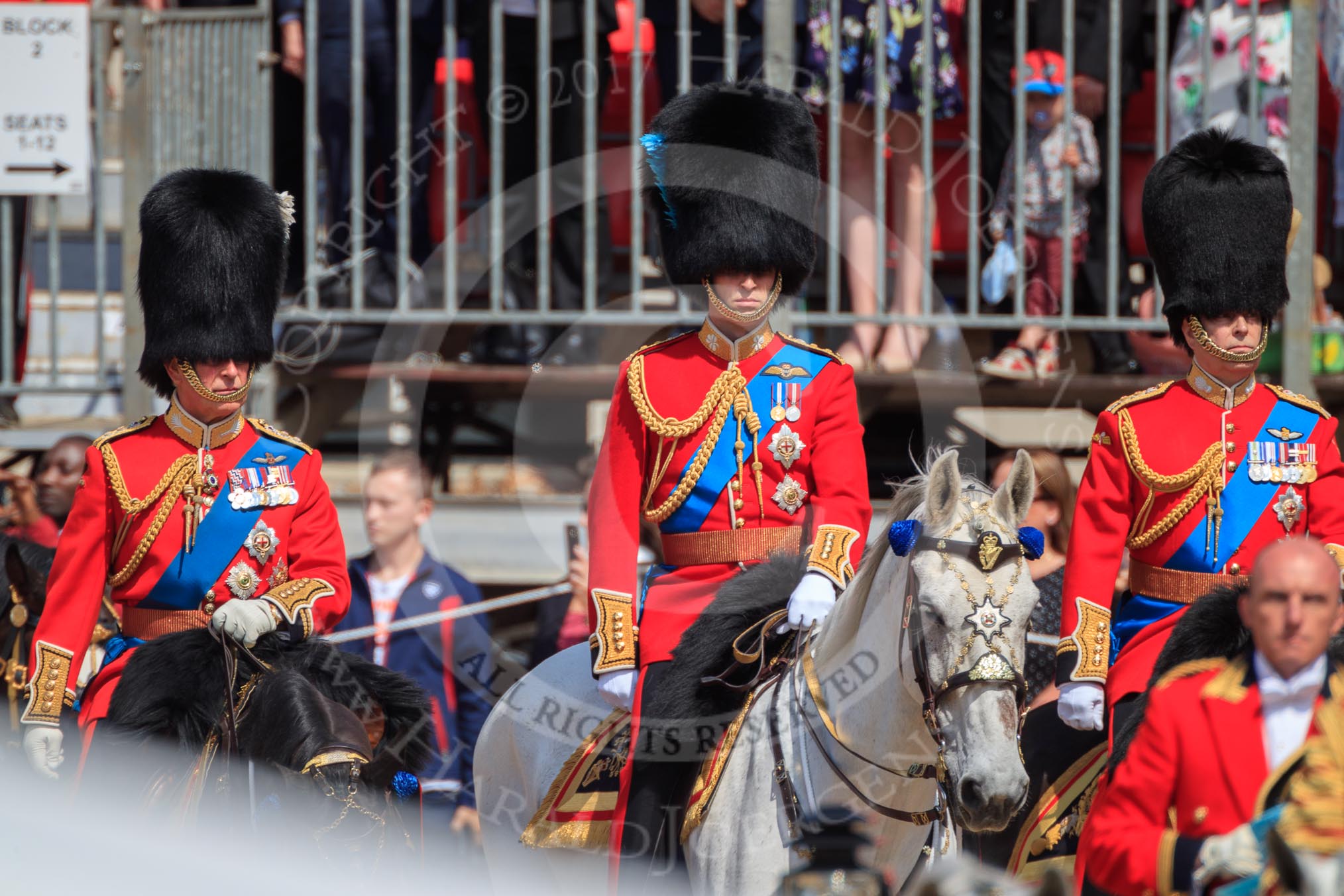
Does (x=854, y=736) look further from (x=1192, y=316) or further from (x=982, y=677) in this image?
(x=1192, y=316)

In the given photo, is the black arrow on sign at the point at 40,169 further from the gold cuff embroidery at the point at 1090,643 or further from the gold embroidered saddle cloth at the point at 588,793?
the gold cuff embroidery at the point at 1090,643

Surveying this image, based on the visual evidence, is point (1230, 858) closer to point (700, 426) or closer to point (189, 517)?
point (700, 426)

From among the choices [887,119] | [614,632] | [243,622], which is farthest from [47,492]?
[887,119]

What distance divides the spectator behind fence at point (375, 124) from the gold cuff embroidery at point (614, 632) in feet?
9.37

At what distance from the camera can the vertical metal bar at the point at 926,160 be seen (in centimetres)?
676

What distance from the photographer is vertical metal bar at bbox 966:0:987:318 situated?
6.79 metres

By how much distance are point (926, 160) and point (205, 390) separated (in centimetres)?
322

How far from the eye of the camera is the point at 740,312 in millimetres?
4477

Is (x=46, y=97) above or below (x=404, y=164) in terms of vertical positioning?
above

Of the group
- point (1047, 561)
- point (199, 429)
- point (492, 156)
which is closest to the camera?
point (199, 429)

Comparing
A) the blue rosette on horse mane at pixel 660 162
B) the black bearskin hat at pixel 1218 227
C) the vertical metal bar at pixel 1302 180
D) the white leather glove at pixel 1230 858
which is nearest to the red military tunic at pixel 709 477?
the blue rosette on horse mane at pixel 660 162

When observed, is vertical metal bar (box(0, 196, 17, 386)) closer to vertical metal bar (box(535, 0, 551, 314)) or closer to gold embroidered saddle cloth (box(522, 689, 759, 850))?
vertical metal bar (box(535, 0, 551, 314))

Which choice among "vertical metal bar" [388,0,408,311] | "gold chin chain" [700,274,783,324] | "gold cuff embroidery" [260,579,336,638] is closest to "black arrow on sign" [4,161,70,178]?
"vertical metal bar" [388,0,408,311]

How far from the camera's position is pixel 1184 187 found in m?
4.56
